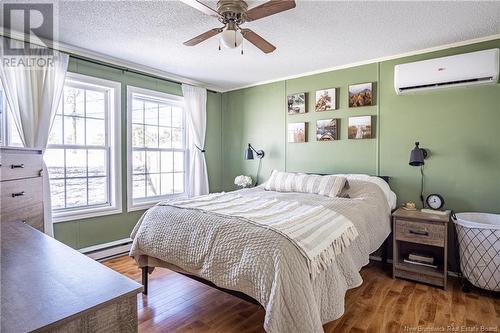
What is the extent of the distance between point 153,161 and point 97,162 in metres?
0.75

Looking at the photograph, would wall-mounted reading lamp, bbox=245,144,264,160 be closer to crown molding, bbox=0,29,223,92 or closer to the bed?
crown molding, bbox=0,29,223,92

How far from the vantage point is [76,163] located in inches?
125

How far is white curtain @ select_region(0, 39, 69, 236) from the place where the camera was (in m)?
2.58

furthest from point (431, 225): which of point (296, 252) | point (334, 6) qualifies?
point (334, 6)

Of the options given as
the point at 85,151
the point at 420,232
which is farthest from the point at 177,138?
the point at 420,232

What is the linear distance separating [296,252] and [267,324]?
40 centimetres

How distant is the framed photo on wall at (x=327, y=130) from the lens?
3598 mm

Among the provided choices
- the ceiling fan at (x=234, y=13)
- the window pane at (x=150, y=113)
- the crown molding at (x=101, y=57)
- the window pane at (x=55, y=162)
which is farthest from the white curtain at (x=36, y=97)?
the ceiling fan at (x=234, y=13)

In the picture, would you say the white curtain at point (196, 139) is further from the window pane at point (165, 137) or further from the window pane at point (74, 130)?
the window pane at point (74, 130)

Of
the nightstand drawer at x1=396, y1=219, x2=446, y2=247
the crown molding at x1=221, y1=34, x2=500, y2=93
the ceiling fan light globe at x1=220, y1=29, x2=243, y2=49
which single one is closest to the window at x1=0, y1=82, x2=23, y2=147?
the ceiling fan light globe at x1=220, y1=29, x2=243, y2=49

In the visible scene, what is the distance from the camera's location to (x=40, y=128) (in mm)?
2758

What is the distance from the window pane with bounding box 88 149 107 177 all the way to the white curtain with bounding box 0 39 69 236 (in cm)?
55

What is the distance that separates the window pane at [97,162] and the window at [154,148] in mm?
306

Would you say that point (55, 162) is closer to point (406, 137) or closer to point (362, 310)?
point (362, 310)
